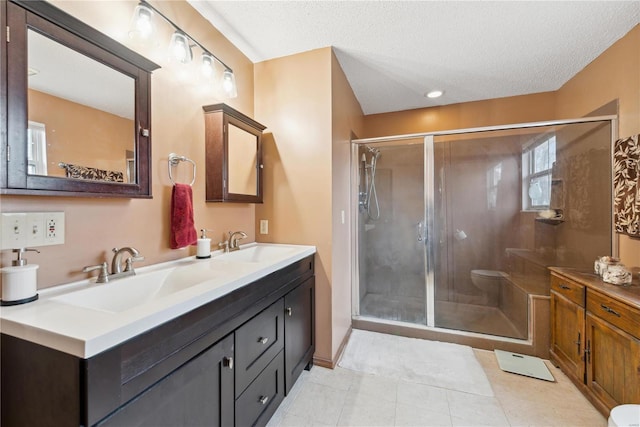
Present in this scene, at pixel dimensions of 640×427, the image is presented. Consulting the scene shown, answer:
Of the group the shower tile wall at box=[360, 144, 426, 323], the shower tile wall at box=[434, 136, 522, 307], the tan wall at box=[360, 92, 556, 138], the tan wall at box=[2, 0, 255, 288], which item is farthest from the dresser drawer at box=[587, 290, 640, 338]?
the tan wall at box=[2, 0, 255, 288]

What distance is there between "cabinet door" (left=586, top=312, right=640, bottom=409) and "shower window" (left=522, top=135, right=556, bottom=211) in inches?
47.2

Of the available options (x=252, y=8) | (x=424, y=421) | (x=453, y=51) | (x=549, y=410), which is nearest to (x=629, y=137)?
(x=453, y=51)

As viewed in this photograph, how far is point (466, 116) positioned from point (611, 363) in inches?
101

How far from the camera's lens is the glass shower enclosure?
2.35 m

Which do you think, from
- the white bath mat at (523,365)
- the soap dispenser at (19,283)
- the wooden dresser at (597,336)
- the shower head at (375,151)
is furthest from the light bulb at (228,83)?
the white bath mat at (523,365)

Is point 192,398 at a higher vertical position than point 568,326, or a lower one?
higher

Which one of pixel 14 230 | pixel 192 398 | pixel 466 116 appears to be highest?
pixel 466 116

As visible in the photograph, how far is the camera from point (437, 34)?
1.88 metres

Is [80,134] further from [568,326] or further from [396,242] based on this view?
[568,326]

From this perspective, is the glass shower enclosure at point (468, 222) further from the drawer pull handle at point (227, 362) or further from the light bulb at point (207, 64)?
the drawer pull handle at point (227, 362)

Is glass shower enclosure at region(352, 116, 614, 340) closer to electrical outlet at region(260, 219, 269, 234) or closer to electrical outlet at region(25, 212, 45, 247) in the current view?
electrical outlet at region(260, 219, 269, 234)

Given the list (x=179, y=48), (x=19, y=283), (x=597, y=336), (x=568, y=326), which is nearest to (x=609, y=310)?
(x=597, y=336)

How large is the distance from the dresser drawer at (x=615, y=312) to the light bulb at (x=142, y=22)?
2786mm

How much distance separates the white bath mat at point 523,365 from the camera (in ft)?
6.28
